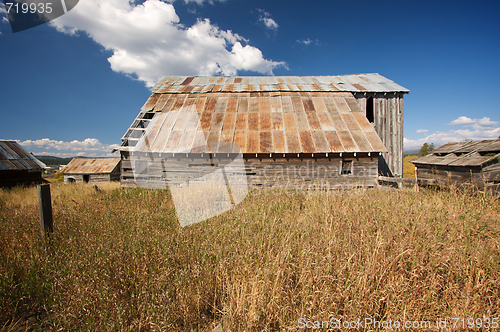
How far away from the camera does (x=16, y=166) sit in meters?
12.2

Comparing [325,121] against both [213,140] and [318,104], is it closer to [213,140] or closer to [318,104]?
[318,104]

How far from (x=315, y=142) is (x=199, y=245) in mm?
8465

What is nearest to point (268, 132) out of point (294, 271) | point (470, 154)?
point (470, 154)

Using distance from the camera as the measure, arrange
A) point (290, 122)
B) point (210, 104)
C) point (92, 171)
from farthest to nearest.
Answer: point (92, 171) < point (210, 104) < point (290, 122)

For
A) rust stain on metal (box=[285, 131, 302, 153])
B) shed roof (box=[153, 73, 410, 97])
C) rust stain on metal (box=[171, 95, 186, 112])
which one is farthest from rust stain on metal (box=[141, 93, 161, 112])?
rust stain on metal (box=[285, 131, 302, 153])

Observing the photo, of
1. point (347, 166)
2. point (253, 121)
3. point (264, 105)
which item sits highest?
point (264, 105)

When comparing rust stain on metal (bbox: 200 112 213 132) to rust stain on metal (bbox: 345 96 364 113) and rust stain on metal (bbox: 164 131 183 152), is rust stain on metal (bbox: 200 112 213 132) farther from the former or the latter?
rust stain on metal (bbox: 345 96 364 113)

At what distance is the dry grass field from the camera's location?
191 centimetres

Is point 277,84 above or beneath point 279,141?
above

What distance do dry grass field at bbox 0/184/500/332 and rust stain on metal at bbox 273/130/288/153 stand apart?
20.5 ft

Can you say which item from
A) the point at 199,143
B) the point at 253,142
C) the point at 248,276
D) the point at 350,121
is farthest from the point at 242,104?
the point at 248,276

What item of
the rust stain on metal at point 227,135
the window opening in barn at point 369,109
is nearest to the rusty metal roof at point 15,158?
the rust stain on metal at point 227,135

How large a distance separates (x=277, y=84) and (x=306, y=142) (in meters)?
6.48

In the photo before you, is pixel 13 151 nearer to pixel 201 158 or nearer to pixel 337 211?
pixel 201 158
